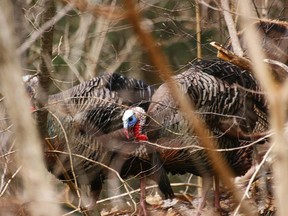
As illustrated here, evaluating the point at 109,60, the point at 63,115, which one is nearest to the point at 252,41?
the point at 63,115

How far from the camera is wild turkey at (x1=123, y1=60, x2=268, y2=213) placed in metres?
5.75

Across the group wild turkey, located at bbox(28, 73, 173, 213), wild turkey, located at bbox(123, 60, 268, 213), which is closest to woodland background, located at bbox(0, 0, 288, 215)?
wild turkey, located at bbox(28, 73, 173, 213)

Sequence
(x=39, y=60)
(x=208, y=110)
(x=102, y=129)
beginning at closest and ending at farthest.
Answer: (x=39, y=60) → (x=208, y=110) → (x=102, y=129)

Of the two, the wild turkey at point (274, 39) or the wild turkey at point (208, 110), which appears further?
the wild turkey at point (208, 110)

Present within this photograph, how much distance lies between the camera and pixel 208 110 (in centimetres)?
592

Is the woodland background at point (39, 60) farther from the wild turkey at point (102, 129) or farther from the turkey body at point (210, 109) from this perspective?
the turkey body at point (210, 109)

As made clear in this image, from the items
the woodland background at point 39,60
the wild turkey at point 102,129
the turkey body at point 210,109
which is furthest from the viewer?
the wild turkey at point 102,129

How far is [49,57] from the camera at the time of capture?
3512 mm

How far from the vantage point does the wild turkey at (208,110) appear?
5.75m

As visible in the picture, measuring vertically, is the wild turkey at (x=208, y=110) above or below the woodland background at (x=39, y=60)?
below

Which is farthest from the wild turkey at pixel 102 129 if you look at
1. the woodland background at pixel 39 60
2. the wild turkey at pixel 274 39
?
the wild turkey at pixel 274 39

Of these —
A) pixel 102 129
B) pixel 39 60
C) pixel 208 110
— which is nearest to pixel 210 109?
pixel 208 110

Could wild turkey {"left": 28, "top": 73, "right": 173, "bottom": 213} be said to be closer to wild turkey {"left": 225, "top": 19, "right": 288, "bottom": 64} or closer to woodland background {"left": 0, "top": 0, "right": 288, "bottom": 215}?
woodland background {"left": 0, "top": 0, "right": 288, "bottom": 215}

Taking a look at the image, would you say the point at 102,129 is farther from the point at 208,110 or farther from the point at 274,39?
the point at 274,39
